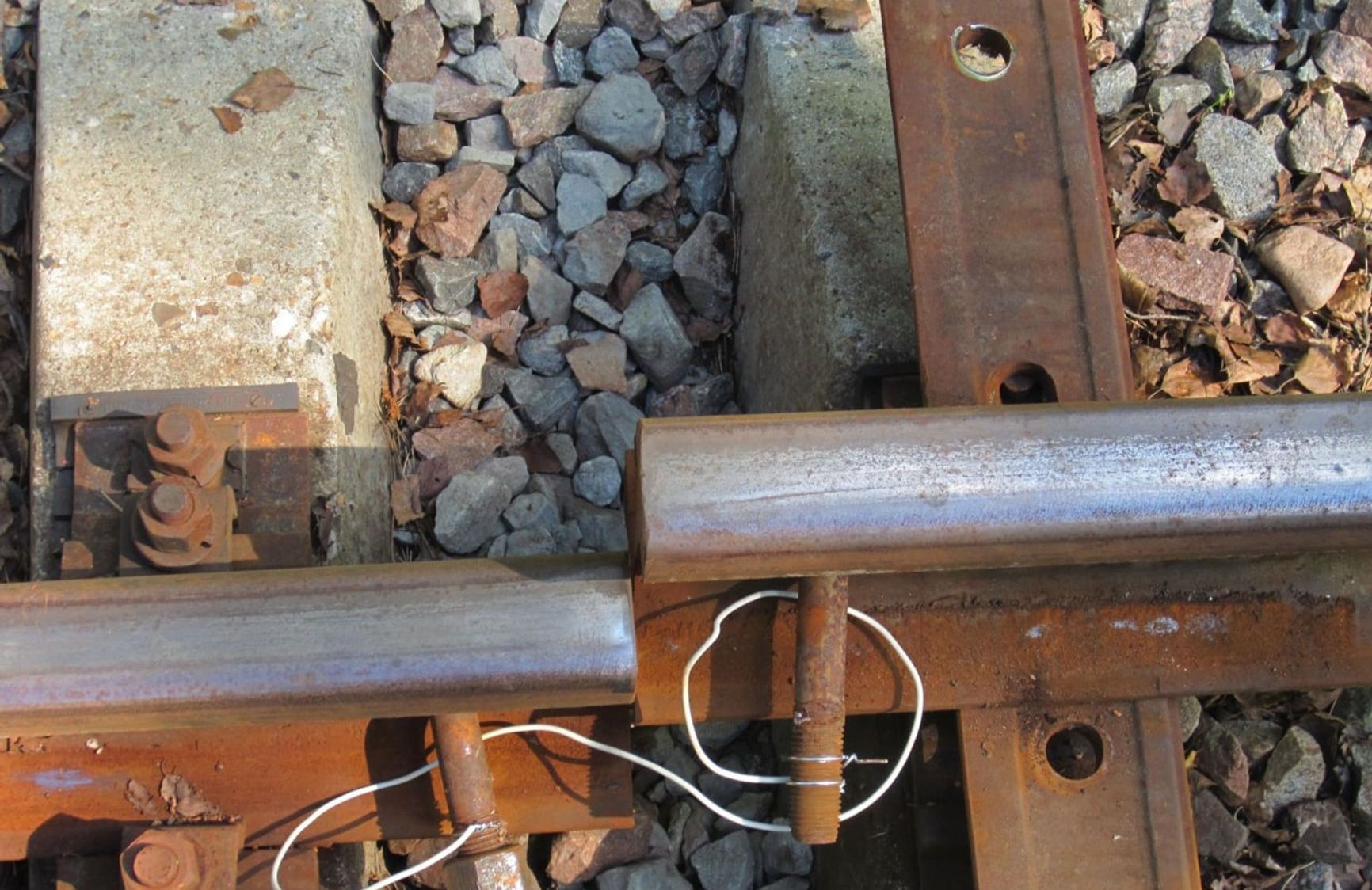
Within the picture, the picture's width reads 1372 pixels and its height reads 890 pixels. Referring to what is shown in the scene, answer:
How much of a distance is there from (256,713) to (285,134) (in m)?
1.11

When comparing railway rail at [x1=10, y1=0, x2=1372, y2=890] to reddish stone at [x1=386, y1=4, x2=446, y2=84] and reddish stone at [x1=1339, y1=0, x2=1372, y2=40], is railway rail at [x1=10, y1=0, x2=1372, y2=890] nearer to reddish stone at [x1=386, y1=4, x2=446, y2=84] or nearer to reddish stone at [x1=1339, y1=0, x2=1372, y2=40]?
reddish stone at [x1=386, y1=4, x2=446, y2=84]

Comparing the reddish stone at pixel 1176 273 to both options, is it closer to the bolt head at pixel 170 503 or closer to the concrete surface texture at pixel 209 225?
the concrete surface texture at pixel 209 225

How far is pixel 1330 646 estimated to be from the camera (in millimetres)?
1911

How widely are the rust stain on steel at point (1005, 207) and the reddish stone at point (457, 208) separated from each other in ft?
2.90

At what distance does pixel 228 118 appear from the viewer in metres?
2.27

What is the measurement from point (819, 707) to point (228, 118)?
1482 millimetres

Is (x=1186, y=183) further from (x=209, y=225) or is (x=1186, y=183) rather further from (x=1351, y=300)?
(x=209, y=225)

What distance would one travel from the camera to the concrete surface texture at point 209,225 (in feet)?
6.86

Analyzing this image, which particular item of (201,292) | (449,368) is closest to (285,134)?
(201,292)

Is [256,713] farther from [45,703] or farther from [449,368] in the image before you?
[449,368]

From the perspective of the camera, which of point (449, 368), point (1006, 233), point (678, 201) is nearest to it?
point (1006, 233)

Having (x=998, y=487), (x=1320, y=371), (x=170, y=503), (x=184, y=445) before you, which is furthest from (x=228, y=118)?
(x=1320, y=371)

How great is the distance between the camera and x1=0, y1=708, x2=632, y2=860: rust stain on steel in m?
1.84

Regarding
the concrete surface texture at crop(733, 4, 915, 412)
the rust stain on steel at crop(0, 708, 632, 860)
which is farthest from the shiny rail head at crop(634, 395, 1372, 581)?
the concrete surface texture at crop(733, 4, 915, 412)
